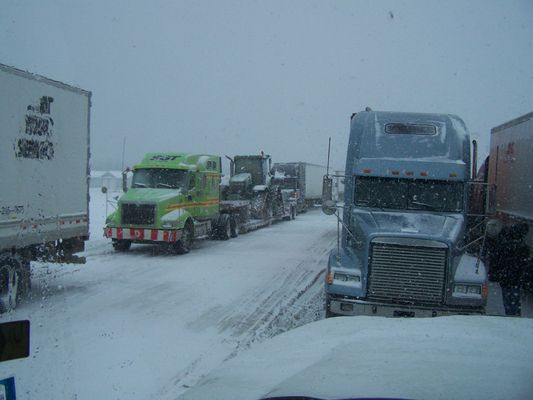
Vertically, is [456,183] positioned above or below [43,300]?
above

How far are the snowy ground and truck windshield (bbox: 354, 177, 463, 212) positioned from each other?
219 centimetres

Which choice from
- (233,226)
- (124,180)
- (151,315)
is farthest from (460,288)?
(233,226)

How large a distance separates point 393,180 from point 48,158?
6212mm

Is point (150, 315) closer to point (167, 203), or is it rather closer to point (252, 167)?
point (167, 203)

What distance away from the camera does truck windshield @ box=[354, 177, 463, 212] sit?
8.38 metres

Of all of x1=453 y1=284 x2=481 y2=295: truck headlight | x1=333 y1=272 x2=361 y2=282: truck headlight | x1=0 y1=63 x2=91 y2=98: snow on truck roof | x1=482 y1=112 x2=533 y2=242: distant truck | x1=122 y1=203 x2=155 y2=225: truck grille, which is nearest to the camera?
x1=453 y1=284 x2=481 y2=295: truck headlight

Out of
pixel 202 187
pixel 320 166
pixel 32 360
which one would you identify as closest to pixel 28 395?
pixel 32 360

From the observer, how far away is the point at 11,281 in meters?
8.57

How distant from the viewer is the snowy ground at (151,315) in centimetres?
575

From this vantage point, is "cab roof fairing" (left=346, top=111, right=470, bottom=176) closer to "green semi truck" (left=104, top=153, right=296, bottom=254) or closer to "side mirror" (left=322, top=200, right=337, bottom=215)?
"side mirror" (left=322, top=200, right=337, bottom=215)

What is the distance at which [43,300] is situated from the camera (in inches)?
371

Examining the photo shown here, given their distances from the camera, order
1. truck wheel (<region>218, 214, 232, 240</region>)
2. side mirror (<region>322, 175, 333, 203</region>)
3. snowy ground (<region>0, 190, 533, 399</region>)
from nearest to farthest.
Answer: snowy ground (<region>0, 190, 533, 399</region>) < side mirror (<region>322, 175, 333, 203</region>) < truck wheel (<region>218, 214, 232, 240</region>)

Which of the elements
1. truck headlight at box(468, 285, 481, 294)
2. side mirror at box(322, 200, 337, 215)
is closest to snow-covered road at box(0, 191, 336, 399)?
side mirror at box(322, 200, 337, 215)

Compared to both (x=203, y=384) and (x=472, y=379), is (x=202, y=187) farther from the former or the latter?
(x=472, y=379)
